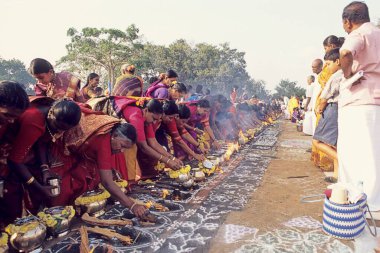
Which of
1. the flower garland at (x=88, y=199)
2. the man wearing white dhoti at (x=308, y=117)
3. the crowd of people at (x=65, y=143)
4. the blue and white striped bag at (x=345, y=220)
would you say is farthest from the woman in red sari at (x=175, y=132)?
the man wearing white dhoti at (x=308, y=117)

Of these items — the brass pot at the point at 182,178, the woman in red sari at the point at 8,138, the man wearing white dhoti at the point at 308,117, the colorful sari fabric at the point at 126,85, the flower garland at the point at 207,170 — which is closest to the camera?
the woman in red sari at the point at 8,138

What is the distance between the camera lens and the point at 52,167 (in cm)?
341

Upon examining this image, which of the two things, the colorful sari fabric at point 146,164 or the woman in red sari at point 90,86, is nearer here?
the colorful sari fabric at point 146,164

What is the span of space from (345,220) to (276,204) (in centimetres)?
107

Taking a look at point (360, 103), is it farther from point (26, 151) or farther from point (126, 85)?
point (126, 85)

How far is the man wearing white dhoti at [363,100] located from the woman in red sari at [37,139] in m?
3.01

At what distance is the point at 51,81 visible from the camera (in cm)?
445

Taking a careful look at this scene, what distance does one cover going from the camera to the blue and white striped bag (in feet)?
9.37

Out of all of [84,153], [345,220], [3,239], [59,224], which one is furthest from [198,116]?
[3,239]

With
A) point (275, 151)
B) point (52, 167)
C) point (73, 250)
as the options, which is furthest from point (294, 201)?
point (275, 151)

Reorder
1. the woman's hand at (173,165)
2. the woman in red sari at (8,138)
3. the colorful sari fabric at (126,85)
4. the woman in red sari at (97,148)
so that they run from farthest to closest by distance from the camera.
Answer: the colorful sari fabric at (126,85) → the woman's hand at (173,165) → the woman in red sari at (97,148) → the woman in red sari at (8,138)

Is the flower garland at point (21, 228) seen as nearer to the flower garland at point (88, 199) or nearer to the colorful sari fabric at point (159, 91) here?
the flower garland at point (88, 199)

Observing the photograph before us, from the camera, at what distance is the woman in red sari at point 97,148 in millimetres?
3279

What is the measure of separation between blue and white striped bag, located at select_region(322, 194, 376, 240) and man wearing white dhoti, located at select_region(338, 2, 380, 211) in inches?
28.1
